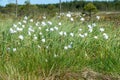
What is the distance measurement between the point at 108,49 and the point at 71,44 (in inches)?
24.8

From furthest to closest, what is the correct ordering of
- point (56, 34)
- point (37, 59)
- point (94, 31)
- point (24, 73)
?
point (94, 31) < point (56, 34) < point (37, 59) < point (24, 73)

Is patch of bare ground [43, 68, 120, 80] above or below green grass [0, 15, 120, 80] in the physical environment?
below

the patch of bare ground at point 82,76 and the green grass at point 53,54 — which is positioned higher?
the green grass at point 53,54

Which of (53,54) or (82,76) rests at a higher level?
(53,54)

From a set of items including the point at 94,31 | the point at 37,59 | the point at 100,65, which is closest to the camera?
the point at 37,59

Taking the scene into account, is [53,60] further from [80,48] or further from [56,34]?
[56,34]

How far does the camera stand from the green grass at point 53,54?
4.16 metres

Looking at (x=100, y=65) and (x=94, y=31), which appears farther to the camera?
(x=94, y=31)

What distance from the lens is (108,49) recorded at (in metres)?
5.06

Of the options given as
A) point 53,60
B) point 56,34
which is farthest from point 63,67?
point 56,34

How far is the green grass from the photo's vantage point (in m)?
4.16

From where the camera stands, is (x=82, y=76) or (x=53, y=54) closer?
(x=82, y=76)

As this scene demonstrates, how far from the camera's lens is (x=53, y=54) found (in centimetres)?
452

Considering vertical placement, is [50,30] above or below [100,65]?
above
